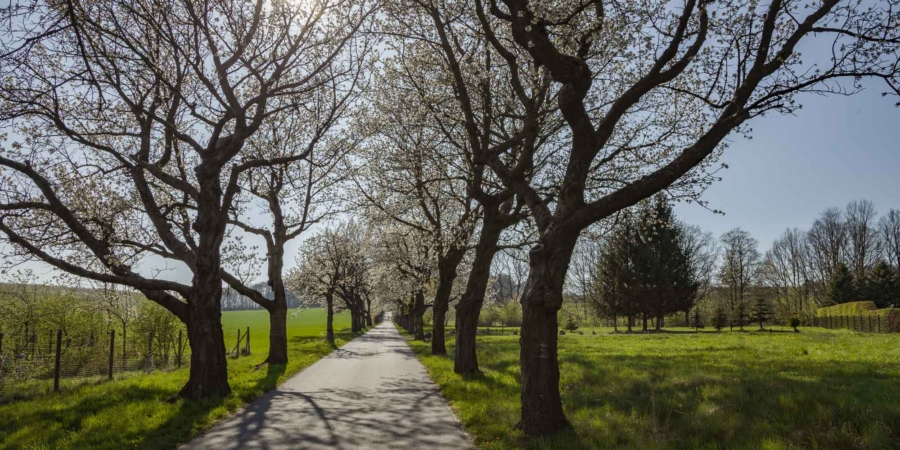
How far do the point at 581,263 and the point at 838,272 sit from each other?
1068 inches

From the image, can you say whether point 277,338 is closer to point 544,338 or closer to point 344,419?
point 344,419

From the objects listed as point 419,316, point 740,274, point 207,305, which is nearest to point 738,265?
point 740,274

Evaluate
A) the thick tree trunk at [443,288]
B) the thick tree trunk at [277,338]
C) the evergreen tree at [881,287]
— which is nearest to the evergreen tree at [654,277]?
the evergreen tree at [881,287]

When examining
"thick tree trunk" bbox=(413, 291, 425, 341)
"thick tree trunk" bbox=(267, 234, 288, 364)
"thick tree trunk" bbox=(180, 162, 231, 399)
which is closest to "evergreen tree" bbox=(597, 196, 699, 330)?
"thick tree trunk" bbox=(413, 291, 425, 341)

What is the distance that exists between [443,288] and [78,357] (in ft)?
47.4

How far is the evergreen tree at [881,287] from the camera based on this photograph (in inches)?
1866

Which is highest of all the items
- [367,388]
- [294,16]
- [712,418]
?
[294,16]

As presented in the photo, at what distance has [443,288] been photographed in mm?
20188

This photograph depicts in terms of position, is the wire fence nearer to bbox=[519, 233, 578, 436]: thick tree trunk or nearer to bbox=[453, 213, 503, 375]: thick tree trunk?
bbox=[453, 213, 503, 375]: thick tree trunk

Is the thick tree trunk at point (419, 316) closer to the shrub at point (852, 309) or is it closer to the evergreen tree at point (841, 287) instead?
the shrub at point (852, 309)

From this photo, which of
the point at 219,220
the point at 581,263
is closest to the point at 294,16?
the point at 219,220

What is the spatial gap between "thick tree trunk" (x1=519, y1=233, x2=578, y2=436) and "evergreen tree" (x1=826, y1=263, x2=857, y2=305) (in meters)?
58.3

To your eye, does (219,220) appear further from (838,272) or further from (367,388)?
(838,272)

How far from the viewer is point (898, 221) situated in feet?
184
